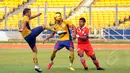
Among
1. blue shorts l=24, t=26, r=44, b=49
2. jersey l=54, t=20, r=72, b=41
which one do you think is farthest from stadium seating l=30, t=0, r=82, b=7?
blue shorts l=24, t=26, r=44, b=49

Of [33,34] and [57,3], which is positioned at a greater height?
[57,3]

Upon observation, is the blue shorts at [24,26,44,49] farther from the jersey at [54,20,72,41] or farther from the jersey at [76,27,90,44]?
the jersey at [76,27,90,44]

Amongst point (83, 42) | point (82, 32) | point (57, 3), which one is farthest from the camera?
point (57, 3)

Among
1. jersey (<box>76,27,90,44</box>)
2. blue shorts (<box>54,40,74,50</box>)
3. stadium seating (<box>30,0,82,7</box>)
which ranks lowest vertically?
blue shorts (<box>54,40,74,50</box>)

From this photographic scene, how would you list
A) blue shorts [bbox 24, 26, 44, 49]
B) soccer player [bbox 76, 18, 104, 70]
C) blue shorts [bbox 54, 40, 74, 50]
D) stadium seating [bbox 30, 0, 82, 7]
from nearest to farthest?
blue shorts [bbox 24, 26, 44, 49] → soccer player [bbox 76, 18, 104, 70] → blue shorts [bbox 54, 40, 74, 50] → stadium seating [bbox 30, 0, 82, 7]

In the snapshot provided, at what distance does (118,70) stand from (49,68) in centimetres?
240

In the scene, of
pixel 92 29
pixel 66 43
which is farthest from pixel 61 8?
pixel 66 43

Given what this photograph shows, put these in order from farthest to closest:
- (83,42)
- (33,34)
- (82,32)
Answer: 1. (83,42)
2. (82,32)
3. (33,34)

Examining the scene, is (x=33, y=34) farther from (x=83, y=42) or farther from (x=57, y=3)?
(x=57, y=3)

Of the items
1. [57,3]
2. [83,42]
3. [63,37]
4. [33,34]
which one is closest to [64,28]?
[63,37]

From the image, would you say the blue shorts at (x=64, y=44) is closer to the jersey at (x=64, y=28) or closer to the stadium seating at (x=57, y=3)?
the jersey at (x=64, y=28)

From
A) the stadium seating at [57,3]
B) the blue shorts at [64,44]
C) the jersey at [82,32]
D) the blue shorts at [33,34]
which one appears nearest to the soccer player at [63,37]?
the blue shorts at [64,44]

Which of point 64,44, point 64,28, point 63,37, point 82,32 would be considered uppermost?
point 64,28

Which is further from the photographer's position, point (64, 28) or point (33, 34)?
point (64, 28)
